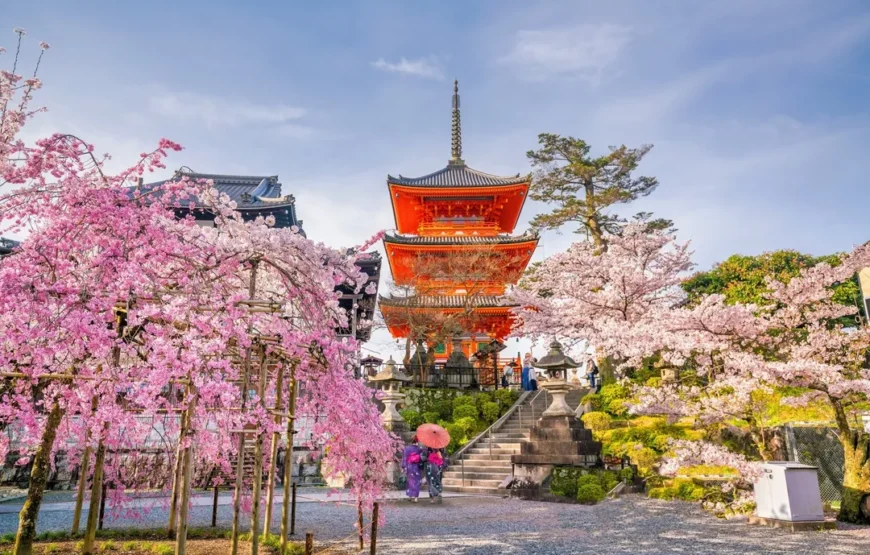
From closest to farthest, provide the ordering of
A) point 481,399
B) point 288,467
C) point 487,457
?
point 288,467, point 487,457, point 481,399

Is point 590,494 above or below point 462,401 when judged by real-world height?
below

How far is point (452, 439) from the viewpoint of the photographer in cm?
1819

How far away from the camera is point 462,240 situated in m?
27.6

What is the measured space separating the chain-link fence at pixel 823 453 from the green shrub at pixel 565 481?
184 inches

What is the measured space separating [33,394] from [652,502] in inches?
438

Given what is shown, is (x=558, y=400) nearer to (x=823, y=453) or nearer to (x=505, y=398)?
(x=823, y=453)

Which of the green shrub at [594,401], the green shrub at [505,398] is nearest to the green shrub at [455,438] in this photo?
the green shrub at [505,398]

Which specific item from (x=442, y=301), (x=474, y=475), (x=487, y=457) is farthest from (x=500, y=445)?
(x=442, y=301)

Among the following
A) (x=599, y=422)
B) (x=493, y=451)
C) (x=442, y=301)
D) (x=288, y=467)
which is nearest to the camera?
(x=288, y=467)

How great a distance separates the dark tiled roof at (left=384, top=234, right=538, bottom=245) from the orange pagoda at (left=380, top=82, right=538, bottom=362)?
50 mm

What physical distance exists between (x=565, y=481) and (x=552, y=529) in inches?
163

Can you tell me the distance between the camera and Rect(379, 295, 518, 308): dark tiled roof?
80.7 ft

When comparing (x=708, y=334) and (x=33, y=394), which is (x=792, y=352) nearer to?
(x=708, y=334)

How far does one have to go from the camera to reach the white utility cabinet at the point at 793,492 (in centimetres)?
814
